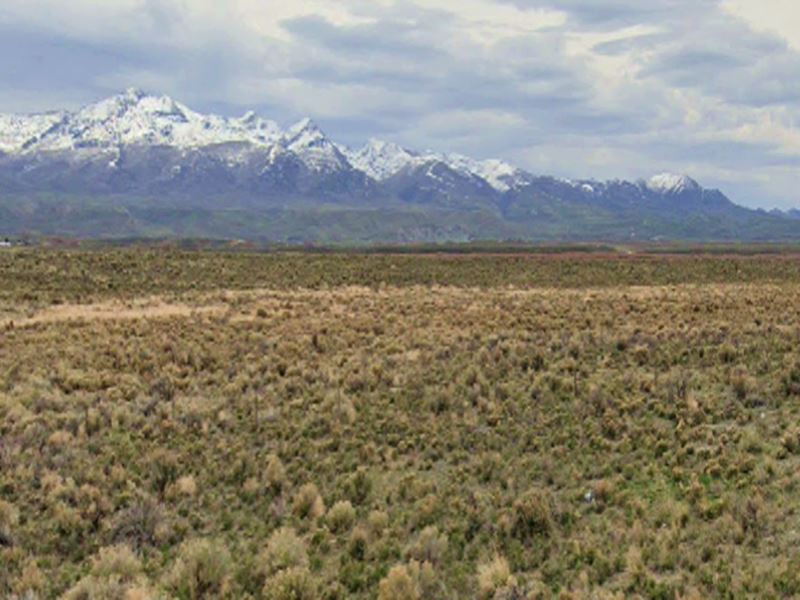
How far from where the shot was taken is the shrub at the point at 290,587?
→ 991 centimetres

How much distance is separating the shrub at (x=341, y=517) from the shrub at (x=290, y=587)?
179cm

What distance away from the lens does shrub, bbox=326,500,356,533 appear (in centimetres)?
1208

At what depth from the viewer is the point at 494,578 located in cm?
1023

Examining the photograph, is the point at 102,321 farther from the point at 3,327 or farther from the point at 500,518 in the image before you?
the point at 500,518

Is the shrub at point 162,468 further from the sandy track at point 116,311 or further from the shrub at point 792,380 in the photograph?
the sandy track at point 116,311

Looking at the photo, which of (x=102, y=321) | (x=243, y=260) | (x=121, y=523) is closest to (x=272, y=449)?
(x=121, y=523)

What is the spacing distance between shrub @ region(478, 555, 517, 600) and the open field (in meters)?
0.03

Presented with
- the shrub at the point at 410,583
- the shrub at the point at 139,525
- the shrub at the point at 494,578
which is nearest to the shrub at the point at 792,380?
the shrub at the point at 494,578

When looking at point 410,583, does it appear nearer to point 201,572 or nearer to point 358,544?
point 358,544

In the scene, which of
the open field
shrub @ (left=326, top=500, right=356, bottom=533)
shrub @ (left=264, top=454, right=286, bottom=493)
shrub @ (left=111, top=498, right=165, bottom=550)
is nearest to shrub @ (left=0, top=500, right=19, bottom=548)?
the open field

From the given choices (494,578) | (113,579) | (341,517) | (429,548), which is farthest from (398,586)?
(113,579)

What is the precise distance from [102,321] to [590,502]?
24.4 meters

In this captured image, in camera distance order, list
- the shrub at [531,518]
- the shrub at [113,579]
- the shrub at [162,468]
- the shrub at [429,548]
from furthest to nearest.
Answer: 1. the shrub at [162,468]
2. the shrub at [531,518]
3. the shrub at [429,548]
4. the shrub at [113,579]

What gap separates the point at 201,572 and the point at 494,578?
4298 millimetres
